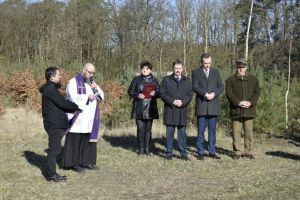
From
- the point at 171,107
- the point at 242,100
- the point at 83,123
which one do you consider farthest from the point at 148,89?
the point at 83,123

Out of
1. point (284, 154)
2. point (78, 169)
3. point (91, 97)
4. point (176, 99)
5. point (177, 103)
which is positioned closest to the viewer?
point (91, 97)

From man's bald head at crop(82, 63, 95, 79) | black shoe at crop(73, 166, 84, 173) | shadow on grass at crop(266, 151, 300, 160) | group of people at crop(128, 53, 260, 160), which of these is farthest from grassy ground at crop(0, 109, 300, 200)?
man's bald head at crop(82, 63, 95, 79)

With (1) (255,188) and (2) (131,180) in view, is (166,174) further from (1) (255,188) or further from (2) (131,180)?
(1) (255,188)

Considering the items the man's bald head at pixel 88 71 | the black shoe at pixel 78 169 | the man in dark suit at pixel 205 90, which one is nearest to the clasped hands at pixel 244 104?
the man in dark suit at pixel 205 90

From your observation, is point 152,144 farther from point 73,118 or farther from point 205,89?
point 73,118

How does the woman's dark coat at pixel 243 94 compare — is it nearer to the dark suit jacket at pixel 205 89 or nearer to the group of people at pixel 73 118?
the dark suit jacket at pixel 205 89

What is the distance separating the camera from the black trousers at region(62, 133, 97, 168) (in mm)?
7922

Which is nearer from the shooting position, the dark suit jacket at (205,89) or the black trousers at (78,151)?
the black trousers at (78,151)

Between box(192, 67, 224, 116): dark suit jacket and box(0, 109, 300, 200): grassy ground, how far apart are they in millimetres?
881

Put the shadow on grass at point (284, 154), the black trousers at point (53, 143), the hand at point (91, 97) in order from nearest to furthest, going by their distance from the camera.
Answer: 1. the black trousers at point (53, 143)
2. the hand at point (91, 97)
3. the shadow on grass at point (284, 154)

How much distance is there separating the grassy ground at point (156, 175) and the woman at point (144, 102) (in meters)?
0.38

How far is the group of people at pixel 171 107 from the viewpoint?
7.83 metres

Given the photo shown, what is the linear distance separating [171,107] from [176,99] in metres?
0.17

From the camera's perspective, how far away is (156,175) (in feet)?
25.2
